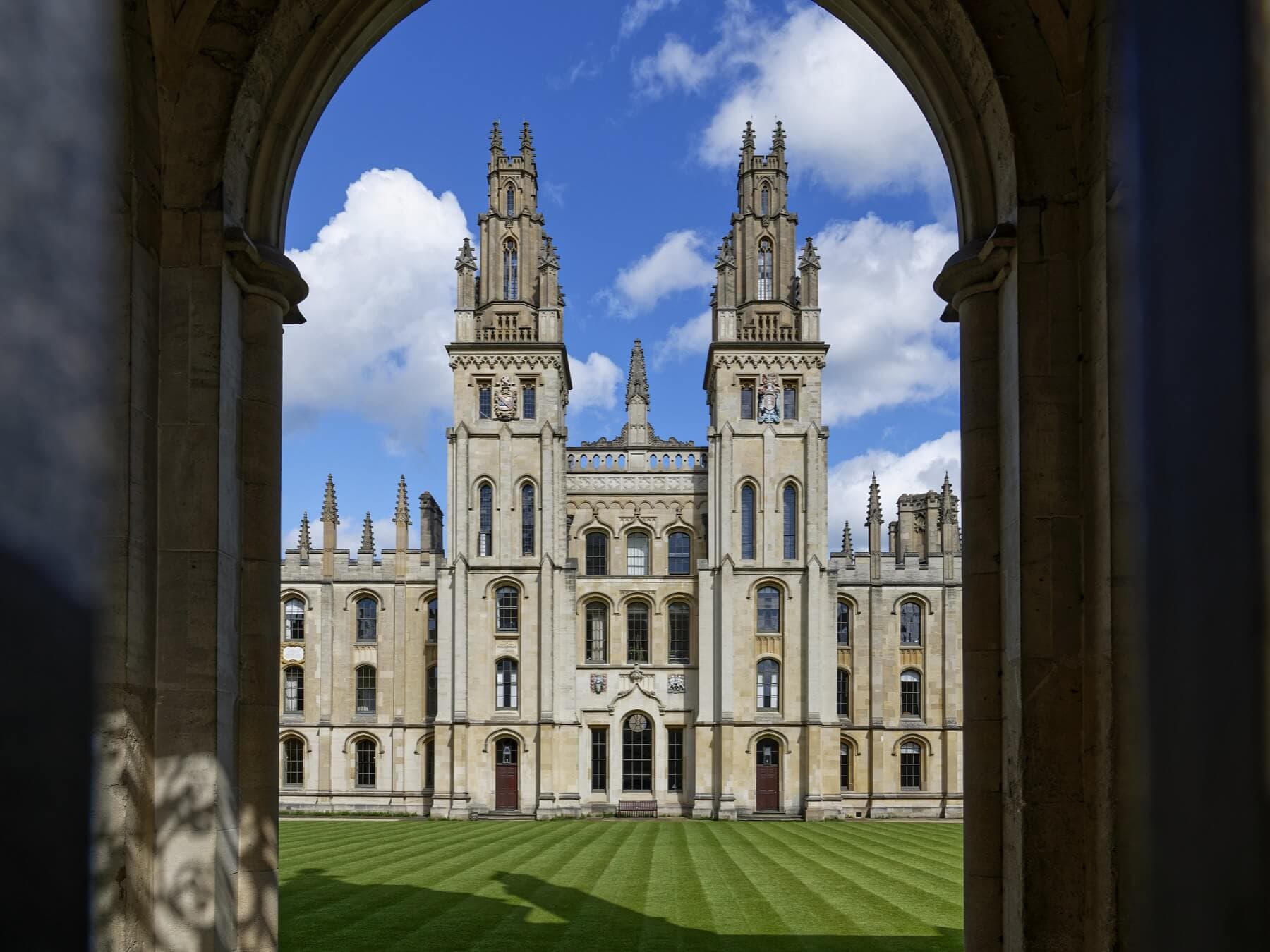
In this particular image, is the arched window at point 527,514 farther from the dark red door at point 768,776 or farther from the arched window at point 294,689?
the dark red door at point 768,776

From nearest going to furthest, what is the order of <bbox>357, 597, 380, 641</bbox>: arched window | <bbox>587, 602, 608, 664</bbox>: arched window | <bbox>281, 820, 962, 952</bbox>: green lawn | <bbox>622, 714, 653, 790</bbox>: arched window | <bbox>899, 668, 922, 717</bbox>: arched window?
<bbox>281, 820, 962, 952</bbox>: green lawn
<bbox>622, 714, 653, 790</bbox>: arched window
<bbox>587, 602, 608, 664</bbox>: arched window
<bbox>899, 668, 922, 717</bbox>: arched window
<bbox>357, 597, 380, 641</bbox>: arched window

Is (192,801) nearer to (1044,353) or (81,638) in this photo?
(81,638)

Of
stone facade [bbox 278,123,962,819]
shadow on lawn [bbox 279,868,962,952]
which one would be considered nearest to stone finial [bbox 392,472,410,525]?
stone facade [bbox 278,123,962,819]

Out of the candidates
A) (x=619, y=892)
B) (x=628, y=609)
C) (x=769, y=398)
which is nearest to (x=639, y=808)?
(x=628, y=609)

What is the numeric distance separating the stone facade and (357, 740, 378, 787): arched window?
97mm

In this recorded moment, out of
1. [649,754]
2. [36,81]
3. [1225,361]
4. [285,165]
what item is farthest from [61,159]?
[649,754]

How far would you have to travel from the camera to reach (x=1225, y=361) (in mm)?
2178

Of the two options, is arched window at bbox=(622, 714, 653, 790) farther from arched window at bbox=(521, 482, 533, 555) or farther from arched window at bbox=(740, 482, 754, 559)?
arched window at bbox=(521, 482, 533, 555)

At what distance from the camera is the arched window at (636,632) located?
47.2 m

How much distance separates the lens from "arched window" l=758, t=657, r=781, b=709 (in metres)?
45.5

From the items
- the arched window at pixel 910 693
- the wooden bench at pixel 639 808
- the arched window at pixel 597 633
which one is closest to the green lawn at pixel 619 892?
the wooden bench at pixel 639 808

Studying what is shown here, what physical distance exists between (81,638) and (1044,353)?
5821mm

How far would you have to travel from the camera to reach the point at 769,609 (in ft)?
151

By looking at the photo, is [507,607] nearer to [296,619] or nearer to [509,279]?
[296,619]
